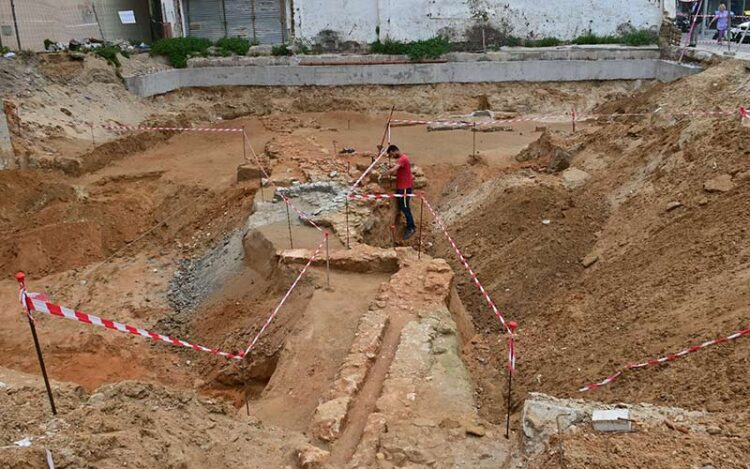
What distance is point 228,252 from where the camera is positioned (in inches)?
429

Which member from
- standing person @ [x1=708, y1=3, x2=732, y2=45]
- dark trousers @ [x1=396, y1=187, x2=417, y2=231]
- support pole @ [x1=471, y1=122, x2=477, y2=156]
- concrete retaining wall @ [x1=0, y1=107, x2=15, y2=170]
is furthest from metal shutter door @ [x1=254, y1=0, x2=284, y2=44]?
standing person @ [x1=708, y1=3, x2=732, y2=45]

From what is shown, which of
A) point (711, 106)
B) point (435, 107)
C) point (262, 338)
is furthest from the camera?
point (435, 107)

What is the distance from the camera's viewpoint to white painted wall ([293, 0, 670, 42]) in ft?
80.4

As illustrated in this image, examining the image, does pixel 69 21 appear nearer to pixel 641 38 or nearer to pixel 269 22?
pixel 269 22

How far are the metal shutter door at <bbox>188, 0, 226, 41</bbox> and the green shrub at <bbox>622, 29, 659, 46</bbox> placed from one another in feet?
54.3

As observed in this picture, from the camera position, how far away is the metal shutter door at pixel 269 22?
82.5 ft

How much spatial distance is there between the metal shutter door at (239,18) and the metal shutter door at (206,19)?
29 centimetres

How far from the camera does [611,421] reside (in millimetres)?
4273

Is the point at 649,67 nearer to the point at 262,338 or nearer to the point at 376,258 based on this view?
the point at 376,258

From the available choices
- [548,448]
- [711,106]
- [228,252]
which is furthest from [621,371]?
[711,106]

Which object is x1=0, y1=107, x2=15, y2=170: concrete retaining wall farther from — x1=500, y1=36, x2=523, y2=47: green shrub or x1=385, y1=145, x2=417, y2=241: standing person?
x1=500, y1=36, x2=523, y2=47: green shrub

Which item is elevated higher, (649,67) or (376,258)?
(649,67)

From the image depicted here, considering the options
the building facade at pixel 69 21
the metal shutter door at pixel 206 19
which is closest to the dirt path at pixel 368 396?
the building facade at pixel 69 21

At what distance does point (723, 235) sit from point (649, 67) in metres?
16.7
